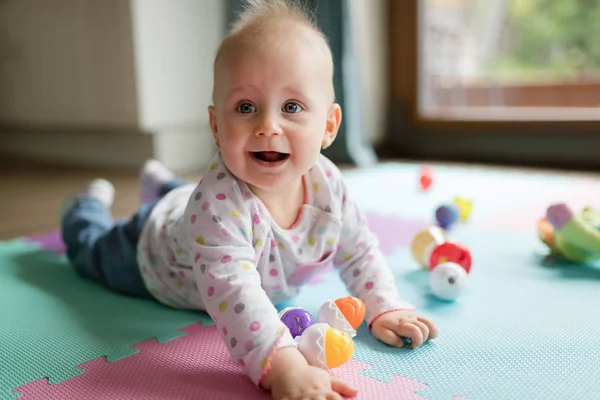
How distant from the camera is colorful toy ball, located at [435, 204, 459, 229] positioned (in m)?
1.26

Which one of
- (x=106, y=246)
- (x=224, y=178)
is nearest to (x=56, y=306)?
(x=106, y=246)

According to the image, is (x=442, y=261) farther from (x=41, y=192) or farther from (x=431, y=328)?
(x=41, y=192)

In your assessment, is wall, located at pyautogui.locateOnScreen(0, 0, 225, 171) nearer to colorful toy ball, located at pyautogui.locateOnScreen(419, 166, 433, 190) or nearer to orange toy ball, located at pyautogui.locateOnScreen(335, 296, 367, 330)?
colorful toy ball, located at pyautogui.locateOnScreen(419, 166, 433, 190)

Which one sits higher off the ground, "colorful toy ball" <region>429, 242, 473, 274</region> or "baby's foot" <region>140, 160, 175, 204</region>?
"baby's foot" <region>140, 160, 175, 204</region>

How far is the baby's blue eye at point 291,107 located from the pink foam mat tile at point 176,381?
300 millimetres

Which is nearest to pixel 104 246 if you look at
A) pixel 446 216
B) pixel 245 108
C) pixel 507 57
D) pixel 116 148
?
pixel 245 108

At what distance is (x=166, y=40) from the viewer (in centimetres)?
217

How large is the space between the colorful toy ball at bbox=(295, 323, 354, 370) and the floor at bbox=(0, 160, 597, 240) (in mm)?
942

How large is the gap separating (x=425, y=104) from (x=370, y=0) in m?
0.53

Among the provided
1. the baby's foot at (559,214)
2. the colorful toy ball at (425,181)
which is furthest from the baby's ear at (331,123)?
the colorful toy ball at (425,181)

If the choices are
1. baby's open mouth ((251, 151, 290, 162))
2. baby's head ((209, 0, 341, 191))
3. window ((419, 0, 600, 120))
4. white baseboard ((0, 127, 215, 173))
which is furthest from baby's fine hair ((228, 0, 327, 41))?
window ((419, 0, 600, 120))

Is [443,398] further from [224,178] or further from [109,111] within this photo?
[109,111]

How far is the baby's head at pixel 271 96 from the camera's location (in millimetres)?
660

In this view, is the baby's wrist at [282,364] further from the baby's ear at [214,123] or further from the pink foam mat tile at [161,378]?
the baby's ear at [214,123]
